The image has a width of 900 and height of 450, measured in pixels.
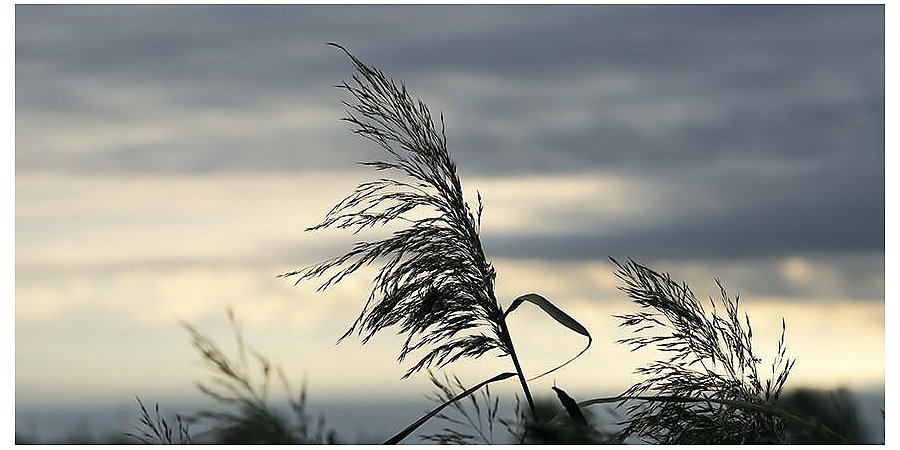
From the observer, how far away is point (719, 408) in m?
3.42

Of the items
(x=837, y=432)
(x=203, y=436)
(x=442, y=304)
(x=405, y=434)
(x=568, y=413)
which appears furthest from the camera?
(x=442, y=304)

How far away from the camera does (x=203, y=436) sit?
1947mm

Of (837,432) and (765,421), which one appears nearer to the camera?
(837,432)

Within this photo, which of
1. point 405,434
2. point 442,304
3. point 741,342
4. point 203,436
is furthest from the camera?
point 741,342

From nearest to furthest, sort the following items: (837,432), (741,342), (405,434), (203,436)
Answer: (203,436), (837,432), (405,434), (741,342)

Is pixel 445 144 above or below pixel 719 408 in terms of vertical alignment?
above

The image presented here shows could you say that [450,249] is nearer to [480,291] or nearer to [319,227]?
[480,291]

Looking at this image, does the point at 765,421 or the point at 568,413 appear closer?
the point at 568,413

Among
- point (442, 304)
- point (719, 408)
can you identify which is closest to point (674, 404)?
point (719, 408)

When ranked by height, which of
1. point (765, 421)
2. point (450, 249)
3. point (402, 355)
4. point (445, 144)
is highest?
point (445, 144)
